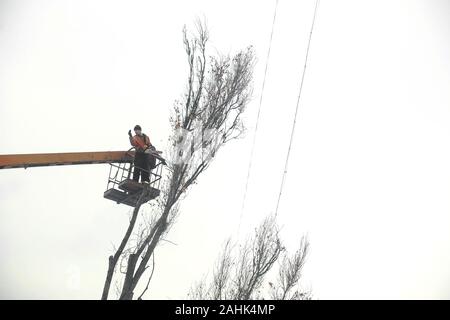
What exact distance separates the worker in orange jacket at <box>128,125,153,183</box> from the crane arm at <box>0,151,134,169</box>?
0.26 meters

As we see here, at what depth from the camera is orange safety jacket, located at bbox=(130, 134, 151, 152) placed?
8.95 metres

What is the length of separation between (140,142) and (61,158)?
160 centimetres

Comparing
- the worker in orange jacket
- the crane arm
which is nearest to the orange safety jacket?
the worker in orange jacket

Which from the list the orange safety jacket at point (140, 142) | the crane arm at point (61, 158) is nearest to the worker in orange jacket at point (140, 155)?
the orange safety jacket at point (140, 142)

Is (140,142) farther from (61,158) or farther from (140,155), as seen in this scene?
(61,158)

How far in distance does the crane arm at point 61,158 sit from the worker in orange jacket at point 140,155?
0.26m

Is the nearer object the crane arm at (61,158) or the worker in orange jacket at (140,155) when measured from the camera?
the crane arm at (61,158)

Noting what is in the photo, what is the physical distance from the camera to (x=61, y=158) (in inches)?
336

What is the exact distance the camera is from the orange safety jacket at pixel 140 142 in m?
8.95

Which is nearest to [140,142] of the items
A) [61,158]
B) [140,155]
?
[140,155]

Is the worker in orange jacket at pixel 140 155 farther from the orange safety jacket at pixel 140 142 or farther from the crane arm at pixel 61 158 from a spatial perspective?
the crane arm at pixel 61 158
